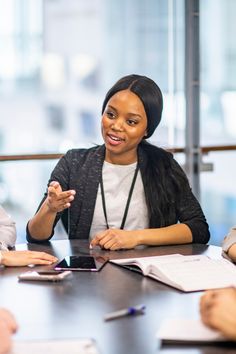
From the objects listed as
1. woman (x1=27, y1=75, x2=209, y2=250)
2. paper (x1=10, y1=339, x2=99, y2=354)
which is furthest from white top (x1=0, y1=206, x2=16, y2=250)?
paper (x1=10, y1=339, x2=99, y2=354)

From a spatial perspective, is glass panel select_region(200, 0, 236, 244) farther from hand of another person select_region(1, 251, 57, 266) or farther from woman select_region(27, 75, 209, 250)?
hand of another person select_region(1, 251, 57, 266)

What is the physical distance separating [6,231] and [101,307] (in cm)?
86

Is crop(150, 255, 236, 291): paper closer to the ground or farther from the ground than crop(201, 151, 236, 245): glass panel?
farther from the ground

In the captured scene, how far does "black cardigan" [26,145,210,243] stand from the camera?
9.04 feet

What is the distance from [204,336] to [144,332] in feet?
0.47

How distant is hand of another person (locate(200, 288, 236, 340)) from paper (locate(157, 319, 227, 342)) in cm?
2

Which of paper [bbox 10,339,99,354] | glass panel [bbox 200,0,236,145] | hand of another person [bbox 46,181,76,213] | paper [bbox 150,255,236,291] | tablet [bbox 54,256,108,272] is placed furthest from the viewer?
glass panel [bbox 200,0,236,145]

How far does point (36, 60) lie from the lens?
4645mm

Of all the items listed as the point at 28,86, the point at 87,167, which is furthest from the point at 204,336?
the point at 28,86

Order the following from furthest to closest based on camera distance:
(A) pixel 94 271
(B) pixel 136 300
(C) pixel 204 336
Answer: (A) pixel 94 271
(B) pixel 136 300
(C) pixel 204 336

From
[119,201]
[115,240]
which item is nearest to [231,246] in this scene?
[115,240]

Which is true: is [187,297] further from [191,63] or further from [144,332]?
[191,63]

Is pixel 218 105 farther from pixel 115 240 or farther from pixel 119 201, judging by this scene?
pixel 115 240

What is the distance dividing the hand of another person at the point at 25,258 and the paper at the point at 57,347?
28.3 inches
